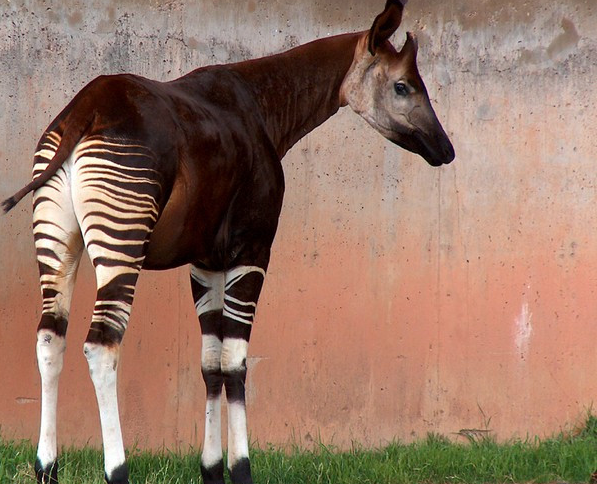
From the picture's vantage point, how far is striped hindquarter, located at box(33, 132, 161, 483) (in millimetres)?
3416

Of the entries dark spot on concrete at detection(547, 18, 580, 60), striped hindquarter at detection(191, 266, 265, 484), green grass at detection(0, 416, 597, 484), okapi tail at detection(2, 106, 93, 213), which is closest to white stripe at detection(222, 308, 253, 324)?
striped hindquarter at detection(191, 266, 265, 484)

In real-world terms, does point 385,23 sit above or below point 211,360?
above

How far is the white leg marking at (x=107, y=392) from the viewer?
3.39 m

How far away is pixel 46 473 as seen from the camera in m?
3.55

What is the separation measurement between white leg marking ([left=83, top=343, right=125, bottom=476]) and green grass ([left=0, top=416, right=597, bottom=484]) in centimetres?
67

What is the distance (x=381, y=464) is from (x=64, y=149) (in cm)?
223

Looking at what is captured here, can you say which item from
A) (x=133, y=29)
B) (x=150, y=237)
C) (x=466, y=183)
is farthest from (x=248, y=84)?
(x=466, y=183)

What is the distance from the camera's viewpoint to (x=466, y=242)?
582 centimetres

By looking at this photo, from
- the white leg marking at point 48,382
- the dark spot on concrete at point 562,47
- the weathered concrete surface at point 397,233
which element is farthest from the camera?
the dark spot on concrete at point 562,47

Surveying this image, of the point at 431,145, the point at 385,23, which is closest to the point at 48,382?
the point at 431,145

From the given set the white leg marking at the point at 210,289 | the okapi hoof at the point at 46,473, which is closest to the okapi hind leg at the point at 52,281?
the okapi hoof at the point at 46,473

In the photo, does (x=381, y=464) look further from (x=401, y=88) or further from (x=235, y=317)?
(x=401, y=88)

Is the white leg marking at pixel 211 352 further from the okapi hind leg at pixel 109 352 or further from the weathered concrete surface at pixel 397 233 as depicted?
the weathered concrete surface at pixel 397 233

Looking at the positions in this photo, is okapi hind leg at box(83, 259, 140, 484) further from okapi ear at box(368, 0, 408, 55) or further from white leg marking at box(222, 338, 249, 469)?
okapi ear at box(368, 0, 408, 55)
